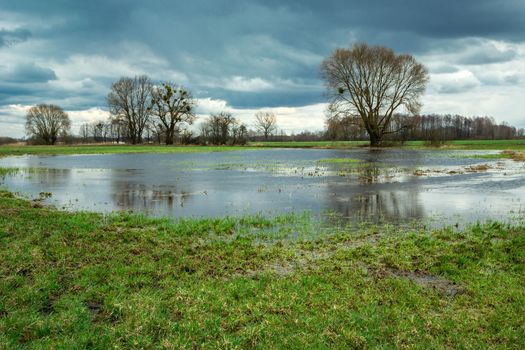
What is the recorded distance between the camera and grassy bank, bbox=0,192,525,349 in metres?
5.26

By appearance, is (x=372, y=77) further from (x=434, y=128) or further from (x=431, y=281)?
(x=431, y=281)

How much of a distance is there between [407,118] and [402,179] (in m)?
52.4

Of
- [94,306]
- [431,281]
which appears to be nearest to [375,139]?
[431,281]

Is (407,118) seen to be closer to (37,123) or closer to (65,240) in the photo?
(65,240)

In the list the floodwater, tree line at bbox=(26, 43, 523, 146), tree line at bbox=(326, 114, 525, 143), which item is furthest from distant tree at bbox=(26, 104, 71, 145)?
the floodwater

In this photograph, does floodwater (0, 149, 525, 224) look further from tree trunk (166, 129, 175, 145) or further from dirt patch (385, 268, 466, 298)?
tree trunk (166, 129, 175, 145)

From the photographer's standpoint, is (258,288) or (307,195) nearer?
(258,288)

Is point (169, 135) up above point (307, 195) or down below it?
above

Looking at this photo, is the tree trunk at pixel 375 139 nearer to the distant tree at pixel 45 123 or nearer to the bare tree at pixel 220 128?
the bare tree at pixel 220 128

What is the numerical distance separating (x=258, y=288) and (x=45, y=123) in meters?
122

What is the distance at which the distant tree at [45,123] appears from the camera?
11069cm

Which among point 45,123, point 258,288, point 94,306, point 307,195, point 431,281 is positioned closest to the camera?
point 94,306

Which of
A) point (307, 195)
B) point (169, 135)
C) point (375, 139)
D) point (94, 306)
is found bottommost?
point (94, 306)

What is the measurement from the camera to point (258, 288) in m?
6.73
